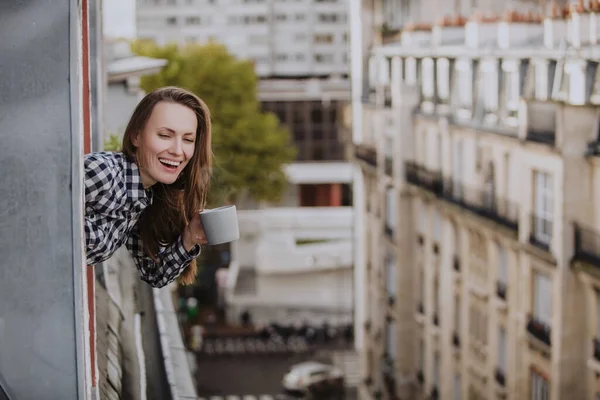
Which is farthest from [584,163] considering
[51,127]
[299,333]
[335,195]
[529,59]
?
[335,195]

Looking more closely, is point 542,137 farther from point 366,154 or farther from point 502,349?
point 366,154

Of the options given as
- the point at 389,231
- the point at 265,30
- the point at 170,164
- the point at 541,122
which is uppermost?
the point at 265,30

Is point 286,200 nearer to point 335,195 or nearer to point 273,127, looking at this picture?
point 335,195

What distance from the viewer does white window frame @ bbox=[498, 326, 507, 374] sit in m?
22.9

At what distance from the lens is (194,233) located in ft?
12.8

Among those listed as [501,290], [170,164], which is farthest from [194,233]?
[501,290]

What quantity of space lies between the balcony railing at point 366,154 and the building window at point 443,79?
5614 mm

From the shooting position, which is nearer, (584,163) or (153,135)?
(153,135)

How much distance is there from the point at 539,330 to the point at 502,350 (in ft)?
6.56

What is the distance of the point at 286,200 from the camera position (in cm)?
5981

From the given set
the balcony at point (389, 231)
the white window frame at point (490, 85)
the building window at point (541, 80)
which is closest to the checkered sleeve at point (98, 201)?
the building window at point (541, 80)

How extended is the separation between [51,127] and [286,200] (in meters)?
57.0

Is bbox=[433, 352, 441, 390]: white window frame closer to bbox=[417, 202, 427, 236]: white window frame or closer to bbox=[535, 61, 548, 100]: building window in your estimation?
bbox=[417, 202, 427, 236]: white window frame

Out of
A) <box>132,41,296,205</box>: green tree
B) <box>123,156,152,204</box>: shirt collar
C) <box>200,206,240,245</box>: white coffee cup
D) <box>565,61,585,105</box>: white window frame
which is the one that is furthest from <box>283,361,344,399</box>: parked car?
<box>123,156,152,204</box>: shirt collar
